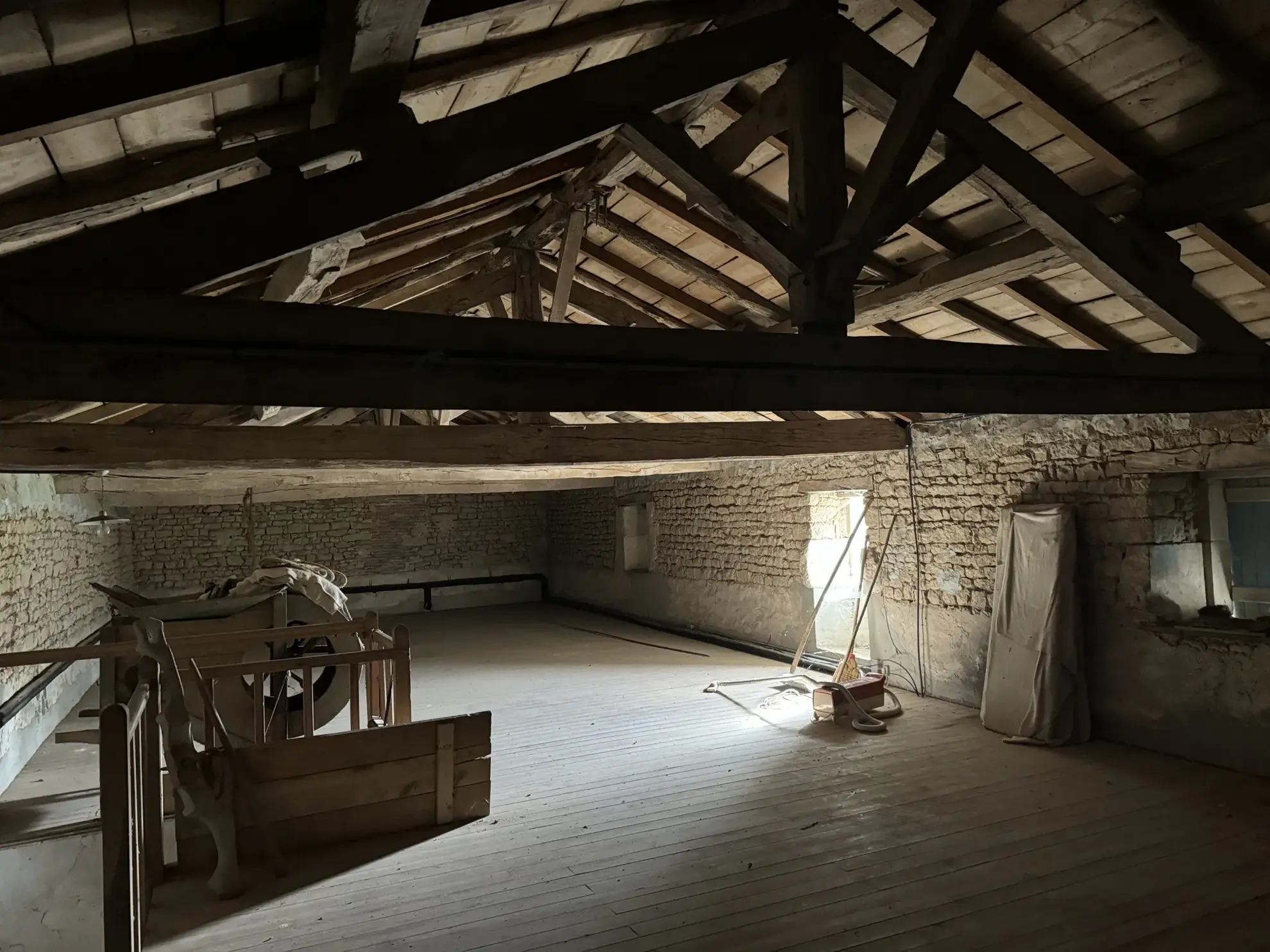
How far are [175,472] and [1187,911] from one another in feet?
22.1

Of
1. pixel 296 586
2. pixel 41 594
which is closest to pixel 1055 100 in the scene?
pixel 296 586

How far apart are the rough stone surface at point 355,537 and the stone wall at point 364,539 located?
11mm

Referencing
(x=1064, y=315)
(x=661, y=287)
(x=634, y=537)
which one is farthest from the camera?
(x=634, y=537)

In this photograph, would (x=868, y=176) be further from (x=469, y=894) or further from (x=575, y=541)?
(x=575, y=541)

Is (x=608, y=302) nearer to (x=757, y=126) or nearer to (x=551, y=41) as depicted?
(x=757, y=126)

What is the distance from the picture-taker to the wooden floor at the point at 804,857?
2871mm

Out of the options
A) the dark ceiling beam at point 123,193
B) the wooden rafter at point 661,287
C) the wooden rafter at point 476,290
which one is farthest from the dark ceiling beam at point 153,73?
the wooden rafter at point 661,287

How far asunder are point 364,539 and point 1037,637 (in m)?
9.62

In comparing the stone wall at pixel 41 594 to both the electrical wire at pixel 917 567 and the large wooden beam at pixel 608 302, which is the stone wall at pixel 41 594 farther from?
the electrical wire at pixel 917 567

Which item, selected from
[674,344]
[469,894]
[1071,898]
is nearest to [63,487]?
[469,894]

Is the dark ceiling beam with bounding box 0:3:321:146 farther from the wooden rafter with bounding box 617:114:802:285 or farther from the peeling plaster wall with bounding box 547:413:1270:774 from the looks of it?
the peeling plaster wall with bounding box 547:413:1270:774

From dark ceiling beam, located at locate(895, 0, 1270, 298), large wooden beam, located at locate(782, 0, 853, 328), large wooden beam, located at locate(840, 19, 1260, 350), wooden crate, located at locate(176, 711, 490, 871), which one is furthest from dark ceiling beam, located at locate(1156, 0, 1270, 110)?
wooden crate, located at locate(176, 711, 490, 871)

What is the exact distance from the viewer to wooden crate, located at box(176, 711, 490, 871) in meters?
Answer: 3.48

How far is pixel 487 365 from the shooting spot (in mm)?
2100
